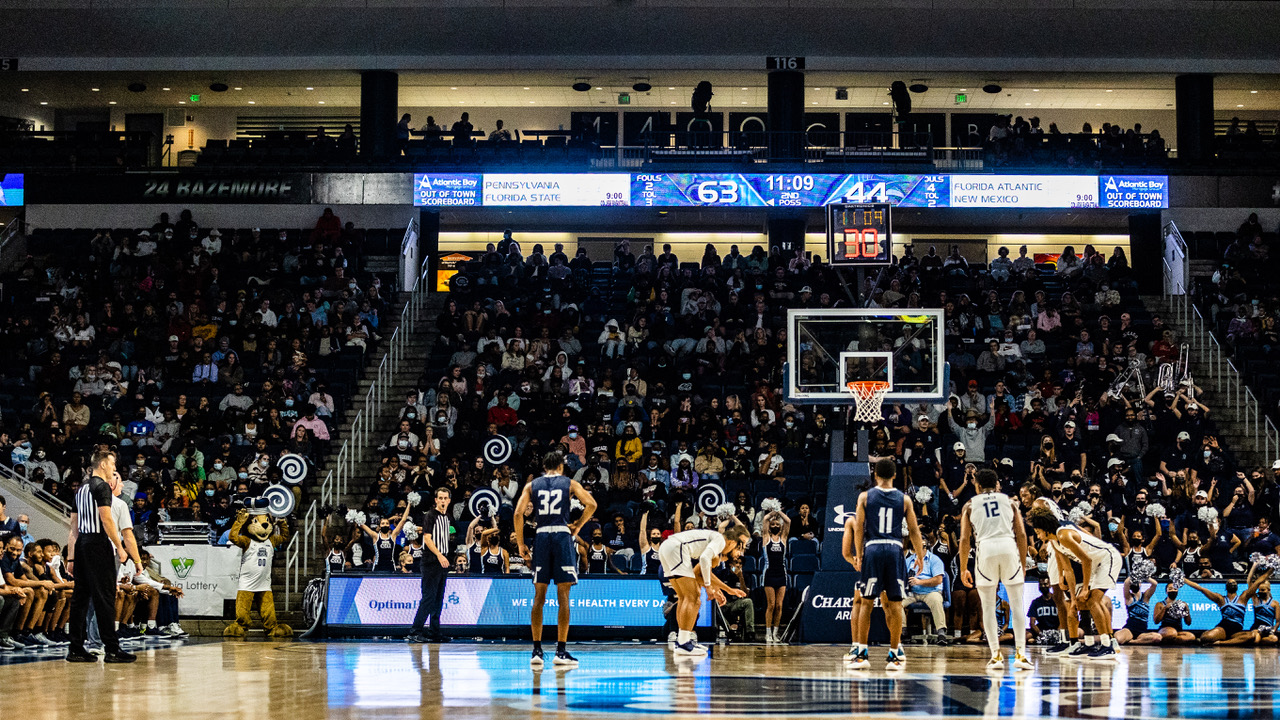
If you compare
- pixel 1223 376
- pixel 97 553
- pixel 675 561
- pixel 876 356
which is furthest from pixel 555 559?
pixel 1223 376

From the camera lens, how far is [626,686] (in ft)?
34.9

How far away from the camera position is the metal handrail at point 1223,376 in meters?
25.1

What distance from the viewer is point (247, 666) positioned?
1283cm

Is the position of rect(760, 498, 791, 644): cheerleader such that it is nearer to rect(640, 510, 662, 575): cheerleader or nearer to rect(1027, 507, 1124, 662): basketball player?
rect(640, 510, 662, 575): cheerleader

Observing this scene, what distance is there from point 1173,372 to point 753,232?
14505 millimetres

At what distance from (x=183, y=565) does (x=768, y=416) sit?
997 cm

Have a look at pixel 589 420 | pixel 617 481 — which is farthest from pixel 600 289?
pixel 617 481

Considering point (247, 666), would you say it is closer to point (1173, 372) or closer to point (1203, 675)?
point (1203, 675)

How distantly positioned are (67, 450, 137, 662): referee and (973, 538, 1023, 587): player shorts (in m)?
8.01

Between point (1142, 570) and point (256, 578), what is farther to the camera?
point (256, 578)

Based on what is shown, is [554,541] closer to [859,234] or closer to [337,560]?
[337,560]

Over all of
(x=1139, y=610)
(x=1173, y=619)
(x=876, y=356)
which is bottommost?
(x=1173, y=619)

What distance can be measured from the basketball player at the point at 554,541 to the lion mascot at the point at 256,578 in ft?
25.4

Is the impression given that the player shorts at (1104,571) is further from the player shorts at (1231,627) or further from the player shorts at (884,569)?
the player shorts at (1231,627)
